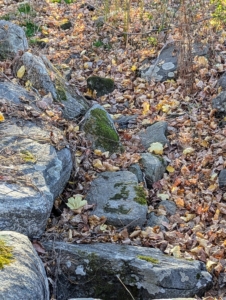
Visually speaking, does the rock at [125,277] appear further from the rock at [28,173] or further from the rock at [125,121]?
the rock at [125,121]

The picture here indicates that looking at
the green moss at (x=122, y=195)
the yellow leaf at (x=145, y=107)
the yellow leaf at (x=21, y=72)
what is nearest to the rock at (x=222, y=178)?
Result: the green moss at (x=122, y=195)

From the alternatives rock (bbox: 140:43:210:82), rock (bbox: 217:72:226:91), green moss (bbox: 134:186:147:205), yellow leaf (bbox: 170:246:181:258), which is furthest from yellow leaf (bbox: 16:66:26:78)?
yellow leaf (bbox: 170:246:181:258)

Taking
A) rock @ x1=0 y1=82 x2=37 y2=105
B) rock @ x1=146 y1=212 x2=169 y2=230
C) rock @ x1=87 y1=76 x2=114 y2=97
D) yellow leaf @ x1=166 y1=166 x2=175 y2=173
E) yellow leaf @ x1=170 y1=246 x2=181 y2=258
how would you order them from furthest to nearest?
1. rock @ x1=87 y1=76 x2=114 y2=97
2. yellow leaf @ x1=166 y1=166 x2=175 y2=173
3. rock @ x1=0 y1=82 x2=37 y2=105
4. rock @ x1=146 y1=212 x2=169 y2=230
5. yellow leaf @ x1=170 y1=246 x2=181 y2=258

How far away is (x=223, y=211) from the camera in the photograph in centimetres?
466

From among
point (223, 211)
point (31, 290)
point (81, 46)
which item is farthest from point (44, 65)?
point (31, 290)

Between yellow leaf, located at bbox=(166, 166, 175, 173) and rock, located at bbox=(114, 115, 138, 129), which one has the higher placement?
rock, located at bbox=(114, 115, 138, 129)

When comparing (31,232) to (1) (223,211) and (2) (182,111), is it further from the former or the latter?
(2) (182,111)

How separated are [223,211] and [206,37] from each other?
3.90 meters

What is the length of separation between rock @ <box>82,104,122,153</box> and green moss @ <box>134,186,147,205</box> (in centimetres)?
90

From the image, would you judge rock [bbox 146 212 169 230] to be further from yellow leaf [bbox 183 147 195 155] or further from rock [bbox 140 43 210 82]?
rock [bbox 140 43 210 82]

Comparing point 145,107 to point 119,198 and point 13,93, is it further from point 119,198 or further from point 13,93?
point 119,198

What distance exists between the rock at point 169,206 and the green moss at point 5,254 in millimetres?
2390

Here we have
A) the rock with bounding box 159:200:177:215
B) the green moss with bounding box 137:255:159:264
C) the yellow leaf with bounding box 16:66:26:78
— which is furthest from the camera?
the yellow leaf with bounding box 16:66:26:78

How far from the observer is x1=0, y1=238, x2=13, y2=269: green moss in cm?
257
